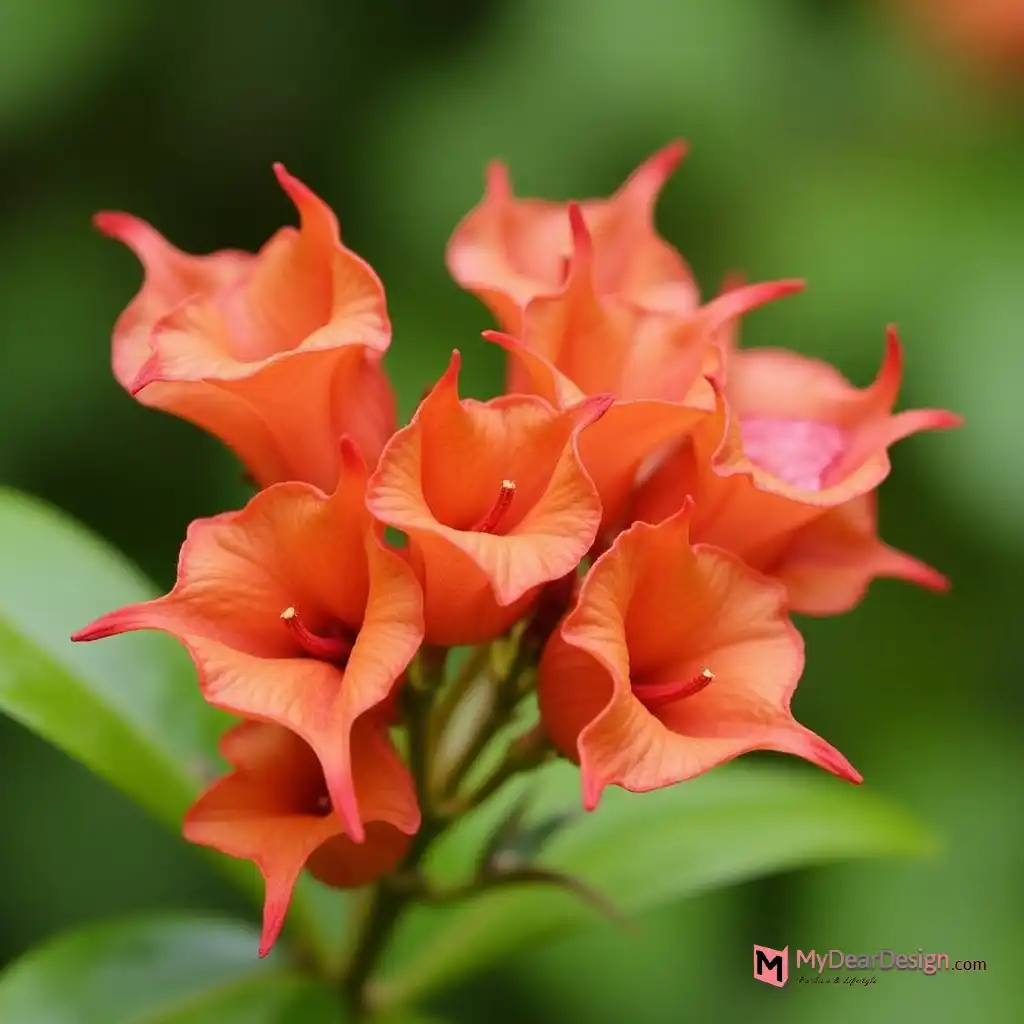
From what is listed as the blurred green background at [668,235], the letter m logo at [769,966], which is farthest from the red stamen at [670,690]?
the blurred green background at [668,235]

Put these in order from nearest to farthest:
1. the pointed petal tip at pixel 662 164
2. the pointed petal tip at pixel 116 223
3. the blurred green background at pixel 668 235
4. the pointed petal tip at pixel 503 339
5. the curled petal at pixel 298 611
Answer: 1. the curled petal at pixel 298 611
2. the pointed petal tip at pixel 503 339
3. the pointed petal tip at pixel 116 223
4. the pointed petal tip at pixel 662 164
5. the blurred green background at pixel 668 235

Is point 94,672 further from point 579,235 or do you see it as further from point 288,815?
point 579,235

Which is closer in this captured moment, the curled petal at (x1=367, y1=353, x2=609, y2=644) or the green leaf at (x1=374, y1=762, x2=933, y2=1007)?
the curled petal at (x1=367, y1=353, x2=609, y2=644)

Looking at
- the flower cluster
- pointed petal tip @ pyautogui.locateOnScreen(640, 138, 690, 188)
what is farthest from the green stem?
pointed petal tip @ pyautogui.locateOnScreen(640, 138, 690, 188)

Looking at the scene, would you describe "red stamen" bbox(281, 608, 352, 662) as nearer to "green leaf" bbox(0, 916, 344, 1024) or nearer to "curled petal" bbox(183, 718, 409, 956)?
"curled petal" bbox(183, 718, 409, 956)

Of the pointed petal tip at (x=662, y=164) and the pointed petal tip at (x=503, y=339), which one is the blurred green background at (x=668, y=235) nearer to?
the pointed petal tip at (x=662, y=164)

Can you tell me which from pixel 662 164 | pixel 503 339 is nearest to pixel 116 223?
pixel 503 339

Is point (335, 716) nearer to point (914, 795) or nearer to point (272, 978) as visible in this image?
point (272, 978)
